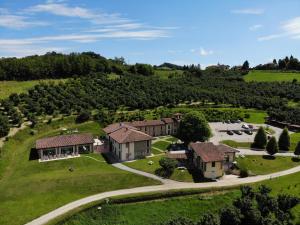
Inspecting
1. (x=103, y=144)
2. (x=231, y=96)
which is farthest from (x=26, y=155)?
(x=231, y=96)

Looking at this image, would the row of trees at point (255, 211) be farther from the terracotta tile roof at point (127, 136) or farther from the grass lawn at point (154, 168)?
the terracotta tile roof at point (127, 136)

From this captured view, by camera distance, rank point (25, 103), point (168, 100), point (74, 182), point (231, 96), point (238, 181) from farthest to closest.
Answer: point (231, 96) < point (168, 100) < point (25, 103) < point (238, 181) < point (74, 182)

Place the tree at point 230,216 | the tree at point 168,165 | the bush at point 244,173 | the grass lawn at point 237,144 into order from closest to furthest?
the tree at point 230,216 → the tree at point 168,165 → the bush at point 244,173 → the grass lawn at point 237,144

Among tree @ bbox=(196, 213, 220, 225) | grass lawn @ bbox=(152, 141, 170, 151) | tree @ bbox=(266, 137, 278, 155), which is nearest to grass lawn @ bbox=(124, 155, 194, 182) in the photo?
grass lawn @ bbox=(152, 141, 170, 151)

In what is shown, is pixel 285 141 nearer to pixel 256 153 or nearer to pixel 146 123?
pixel 256 153

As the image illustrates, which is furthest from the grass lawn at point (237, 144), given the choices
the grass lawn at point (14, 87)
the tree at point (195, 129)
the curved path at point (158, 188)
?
the grass lawn at point (14, 87)

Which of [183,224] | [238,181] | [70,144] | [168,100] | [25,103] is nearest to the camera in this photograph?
[183,224]

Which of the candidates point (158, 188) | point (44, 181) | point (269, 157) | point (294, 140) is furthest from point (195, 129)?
point (44, 181)

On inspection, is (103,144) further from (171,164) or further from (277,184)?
(277,184)
